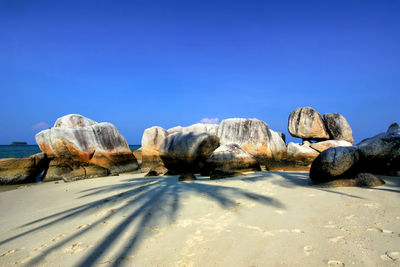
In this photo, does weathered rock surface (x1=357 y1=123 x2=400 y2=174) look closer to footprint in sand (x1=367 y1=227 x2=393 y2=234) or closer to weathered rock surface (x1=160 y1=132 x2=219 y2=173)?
footprint in sand (x1=367 y1=227 x2=393 y2=234)

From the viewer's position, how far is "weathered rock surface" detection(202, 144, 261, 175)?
762 centimetres

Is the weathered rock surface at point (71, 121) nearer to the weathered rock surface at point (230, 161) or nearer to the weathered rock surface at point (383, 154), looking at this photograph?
the weathered rock surface at point (230, 161)

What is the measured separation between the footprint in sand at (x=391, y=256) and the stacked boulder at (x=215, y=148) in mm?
5317

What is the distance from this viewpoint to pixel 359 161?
439 centimetres

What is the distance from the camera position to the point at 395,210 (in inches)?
95.9

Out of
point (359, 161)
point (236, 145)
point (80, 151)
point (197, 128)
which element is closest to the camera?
point (359, 161)

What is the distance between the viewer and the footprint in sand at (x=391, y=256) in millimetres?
1456

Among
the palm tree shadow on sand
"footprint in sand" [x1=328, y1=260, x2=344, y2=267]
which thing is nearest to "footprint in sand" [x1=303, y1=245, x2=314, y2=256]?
"footprint in sand" [x1=328, y1=260, x2=344, y2=267]

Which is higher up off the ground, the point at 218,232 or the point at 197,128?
the point at 197,128

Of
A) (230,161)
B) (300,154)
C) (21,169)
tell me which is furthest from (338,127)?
(21,169)

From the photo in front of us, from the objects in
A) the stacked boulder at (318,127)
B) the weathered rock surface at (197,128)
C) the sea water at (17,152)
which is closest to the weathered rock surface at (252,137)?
the weathered rock surface at (197,128)

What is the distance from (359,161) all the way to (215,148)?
5.03 m

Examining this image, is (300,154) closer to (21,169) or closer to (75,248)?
(75,248)

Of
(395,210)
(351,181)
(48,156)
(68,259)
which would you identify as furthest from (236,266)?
(48,156)
